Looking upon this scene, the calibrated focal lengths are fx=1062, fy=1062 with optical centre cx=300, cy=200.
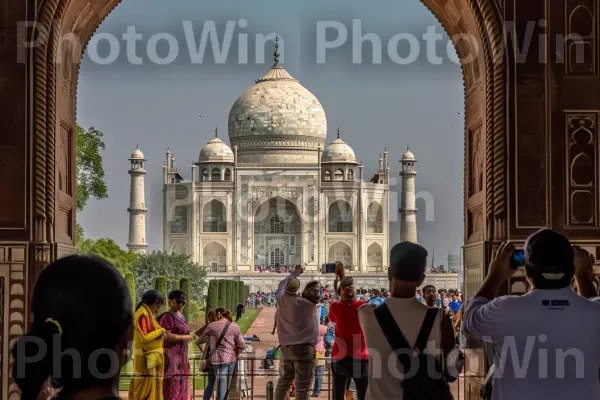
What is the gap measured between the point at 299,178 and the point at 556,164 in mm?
45488

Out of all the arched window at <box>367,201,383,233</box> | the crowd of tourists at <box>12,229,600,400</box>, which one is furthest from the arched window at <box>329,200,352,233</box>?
the crowd of tourists at <box>12,229,600,400</box>

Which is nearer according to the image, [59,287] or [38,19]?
[59,287]

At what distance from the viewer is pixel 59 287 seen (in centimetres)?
190

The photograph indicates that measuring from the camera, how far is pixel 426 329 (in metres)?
3.44

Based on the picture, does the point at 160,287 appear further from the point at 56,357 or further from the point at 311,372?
the point at 56,357

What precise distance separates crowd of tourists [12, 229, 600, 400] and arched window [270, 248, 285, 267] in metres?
47.0

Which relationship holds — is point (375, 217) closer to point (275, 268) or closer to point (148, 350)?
point (275, 268)

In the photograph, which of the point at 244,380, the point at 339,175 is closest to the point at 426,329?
the point at 244,380

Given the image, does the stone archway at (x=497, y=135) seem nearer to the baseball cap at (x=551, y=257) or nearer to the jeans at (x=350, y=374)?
the jeans at (x=350, y=374)

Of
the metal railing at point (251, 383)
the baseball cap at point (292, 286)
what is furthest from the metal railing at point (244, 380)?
the baseball cap at point (292, 286)

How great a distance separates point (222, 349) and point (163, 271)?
27660 millimetres

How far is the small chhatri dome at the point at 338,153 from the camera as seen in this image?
179ft

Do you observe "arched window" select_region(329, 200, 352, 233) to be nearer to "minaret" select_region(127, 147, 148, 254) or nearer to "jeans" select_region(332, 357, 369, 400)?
"minaret" select_region(127, 147, 148, 254)

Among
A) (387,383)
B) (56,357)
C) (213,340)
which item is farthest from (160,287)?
(56,357)
